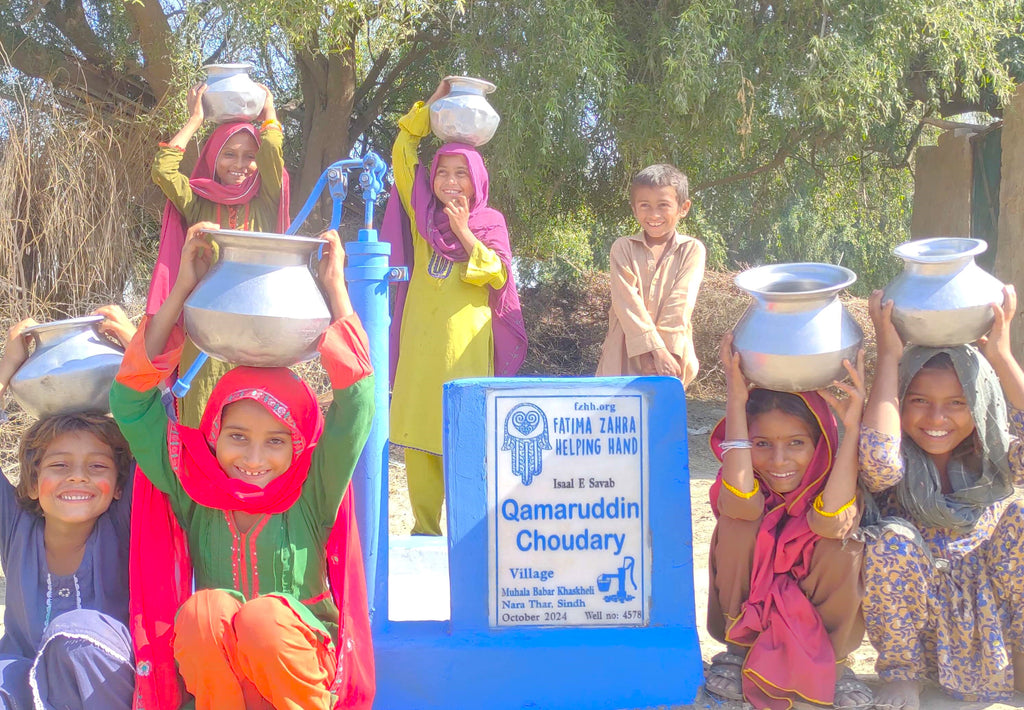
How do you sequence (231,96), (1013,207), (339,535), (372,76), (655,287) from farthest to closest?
(372,76) → (1013,207) → (231,96) → (655,287) → (339,535)

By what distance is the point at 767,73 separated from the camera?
255 inches

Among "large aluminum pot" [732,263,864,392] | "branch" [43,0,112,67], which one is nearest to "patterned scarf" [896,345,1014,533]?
"large aluminum pot" [732,263,864,392]

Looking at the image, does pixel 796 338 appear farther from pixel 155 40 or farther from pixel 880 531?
pixel 155 40

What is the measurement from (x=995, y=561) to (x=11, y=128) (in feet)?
19.1

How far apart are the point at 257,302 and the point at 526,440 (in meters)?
0.94

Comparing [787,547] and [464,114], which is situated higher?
[464,114]

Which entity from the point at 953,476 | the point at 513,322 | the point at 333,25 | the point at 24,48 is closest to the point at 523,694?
the point at 953,476

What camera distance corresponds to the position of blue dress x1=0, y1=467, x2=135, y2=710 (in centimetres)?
251

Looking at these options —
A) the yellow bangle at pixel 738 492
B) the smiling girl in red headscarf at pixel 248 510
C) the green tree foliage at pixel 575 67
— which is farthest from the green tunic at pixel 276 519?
the green tree foliage at pixel 575 67

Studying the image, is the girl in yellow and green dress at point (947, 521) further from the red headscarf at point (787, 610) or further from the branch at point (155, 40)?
the branch at point (155, 40)

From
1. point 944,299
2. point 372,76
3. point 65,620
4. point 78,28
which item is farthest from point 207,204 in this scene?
point 372,76

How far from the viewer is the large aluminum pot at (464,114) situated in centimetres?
393

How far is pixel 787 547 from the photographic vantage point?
2904 millimetres

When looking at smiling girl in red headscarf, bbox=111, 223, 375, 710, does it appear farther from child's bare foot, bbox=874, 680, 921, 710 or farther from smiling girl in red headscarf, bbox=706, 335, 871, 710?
child's bare foot, bbox=874, 680, 921, 710
